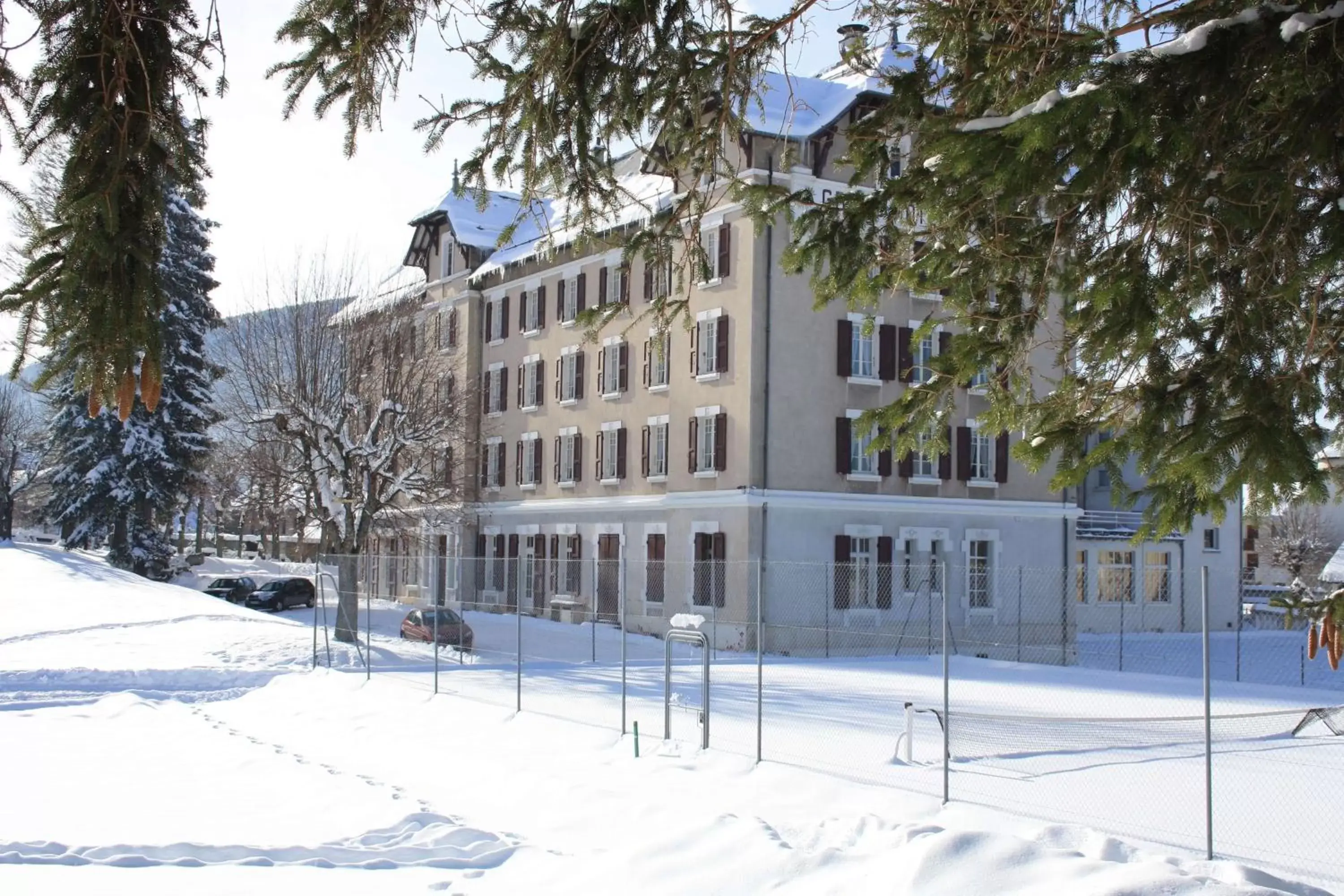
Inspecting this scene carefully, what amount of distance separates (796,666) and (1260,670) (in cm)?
1282

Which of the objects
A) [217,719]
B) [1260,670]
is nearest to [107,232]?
[217,719]

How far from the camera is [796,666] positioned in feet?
96.0

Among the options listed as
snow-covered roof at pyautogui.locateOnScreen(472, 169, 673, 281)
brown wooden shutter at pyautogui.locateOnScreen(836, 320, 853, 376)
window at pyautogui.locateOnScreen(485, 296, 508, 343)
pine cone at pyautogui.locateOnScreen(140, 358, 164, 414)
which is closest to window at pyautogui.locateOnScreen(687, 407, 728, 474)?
brown wooden shutter at pyautogui.locateOnScreen(836, 320, 853, 376)

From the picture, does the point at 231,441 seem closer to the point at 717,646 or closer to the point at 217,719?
the point at 717,646

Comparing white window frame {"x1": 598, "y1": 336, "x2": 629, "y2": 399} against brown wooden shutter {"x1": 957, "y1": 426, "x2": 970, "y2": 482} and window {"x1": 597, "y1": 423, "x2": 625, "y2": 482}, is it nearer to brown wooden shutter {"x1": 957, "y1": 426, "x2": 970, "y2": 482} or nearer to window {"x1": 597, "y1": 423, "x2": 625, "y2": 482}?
window {"x1": 597, "y1": 423, "x2": 625, "y2": 482}

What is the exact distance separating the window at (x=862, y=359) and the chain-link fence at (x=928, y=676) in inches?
220

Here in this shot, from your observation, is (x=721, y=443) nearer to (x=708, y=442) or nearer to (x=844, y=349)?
(x=708, y=442)

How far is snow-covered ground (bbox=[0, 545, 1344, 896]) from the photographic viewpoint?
8969 mm

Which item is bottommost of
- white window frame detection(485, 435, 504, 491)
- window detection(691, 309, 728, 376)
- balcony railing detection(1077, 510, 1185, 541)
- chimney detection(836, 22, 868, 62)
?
balcony railing detection(1077, 510, 1185, 541)

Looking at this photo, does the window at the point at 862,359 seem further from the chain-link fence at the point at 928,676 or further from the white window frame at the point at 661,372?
the chain-link fence at the point at 928,676

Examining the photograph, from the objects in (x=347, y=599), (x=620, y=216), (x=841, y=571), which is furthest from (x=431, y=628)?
(x=841, y=571)

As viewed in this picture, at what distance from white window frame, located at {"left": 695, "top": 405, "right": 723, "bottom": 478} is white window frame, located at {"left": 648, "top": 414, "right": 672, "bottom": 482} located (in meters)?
1.94

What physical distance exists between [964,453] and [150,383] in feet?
114

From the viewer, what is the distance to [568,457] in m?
43.4
